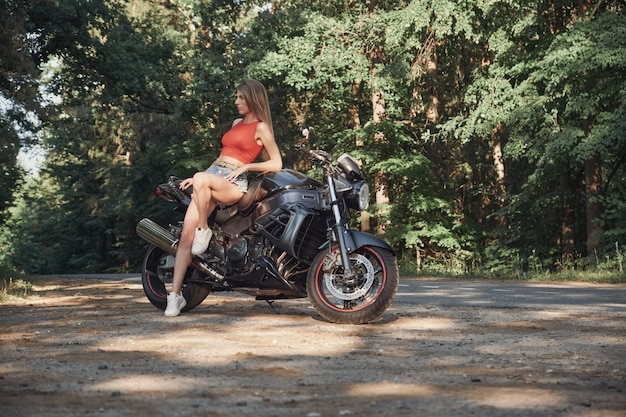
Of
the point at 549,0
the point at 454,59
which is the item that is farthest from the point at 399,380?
the point at 454,59

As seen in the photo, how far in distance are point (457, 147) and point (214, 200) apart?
25.0 metres

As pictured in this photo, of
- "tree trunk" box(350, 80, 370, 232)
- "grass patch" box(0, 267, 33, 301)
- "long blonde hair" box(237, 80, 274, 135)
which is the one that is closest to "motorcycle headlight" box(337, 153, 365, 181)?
"long blonde hair" box(237, 80, 274, 135)

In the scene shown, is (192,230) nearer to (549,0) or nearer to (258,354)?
(258,354)

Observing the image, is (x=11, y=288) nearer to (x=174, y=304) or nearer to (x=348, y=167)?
(x=174, y=304)

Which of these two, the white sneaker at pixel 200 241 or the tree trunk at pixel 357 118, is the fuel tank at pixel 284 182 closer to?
the white sneaker at pixel 200 241

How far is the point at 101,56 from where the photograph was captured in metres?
25.2

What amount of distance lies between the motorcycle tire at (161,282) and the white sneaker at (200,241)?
0.52m

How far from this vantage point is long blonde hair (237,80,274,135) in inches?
342

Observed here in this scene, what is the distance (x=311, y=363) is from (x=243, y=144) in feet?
10.5

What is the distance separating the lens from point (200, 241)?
28.2ft

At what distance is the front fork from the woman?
2.04 ft

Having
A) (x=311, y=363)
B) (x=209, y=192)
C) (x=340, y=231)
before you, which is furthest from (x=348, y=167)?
(x=311, y=363)

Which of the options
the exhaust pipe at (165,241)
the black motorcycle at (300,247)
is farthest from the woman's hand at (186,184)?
the exhaust pipe at (165,241)

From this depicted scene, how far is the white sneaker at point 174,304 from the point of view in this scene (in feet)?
28.6
